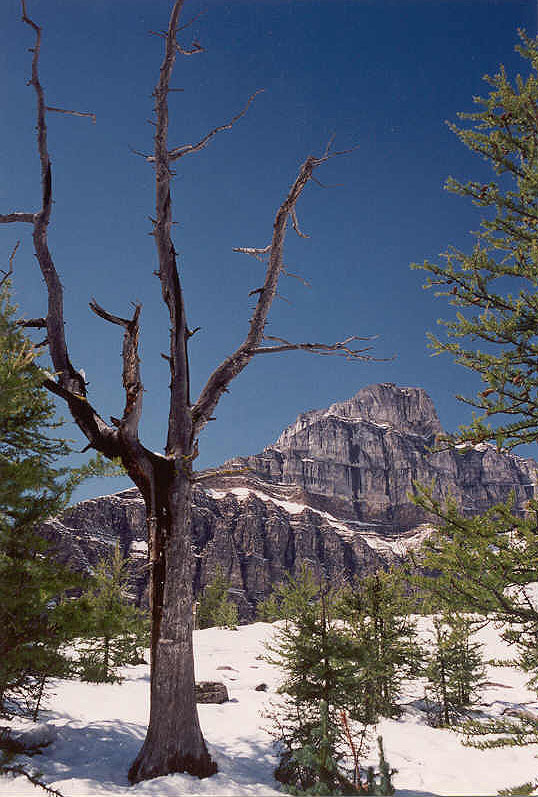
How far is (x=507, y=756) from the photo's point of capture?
26.8 ft

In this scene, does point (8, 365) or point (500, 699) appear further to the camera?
point (500, 699)

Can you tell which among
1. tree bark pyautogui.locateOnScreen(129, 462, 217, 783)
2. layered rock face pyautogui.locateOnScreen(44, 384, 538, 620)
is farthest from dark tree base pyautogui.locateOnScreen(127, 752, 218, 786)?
layered rock face pyautogui.locateOnScreen(44, 384, 538, 620)

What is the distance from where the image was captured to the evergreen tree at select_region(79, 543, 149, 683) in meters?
5.31

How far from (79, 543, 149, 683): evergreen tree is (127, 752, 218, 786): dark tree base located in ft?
4.22

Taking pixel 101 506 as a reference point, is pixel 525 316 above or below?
below

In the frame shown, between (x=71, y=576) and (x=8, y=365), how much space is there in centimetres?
239

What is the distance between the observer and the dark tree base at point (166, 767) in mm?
5158

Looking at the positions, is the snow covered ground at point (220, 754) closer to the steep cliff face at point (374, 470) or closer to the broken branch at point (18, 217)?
the broken branch at point (18, 217)

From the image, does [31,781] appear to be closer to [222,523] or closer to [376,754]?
[376,754]

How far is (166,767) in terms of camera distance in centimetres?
523

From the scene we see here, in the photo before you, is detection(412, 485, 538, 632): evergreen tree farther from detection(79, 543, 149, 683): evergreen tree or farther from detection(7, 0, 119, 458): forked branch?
detection(7, 0, 119, 458): forked branch

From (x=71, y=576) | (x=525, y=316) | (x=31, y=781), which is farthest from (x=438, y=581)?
(x=31, y=781)

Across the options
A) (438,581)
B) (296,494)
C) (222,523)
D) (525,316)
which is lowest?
(438,581)

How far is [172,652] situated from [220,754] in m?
1.74
